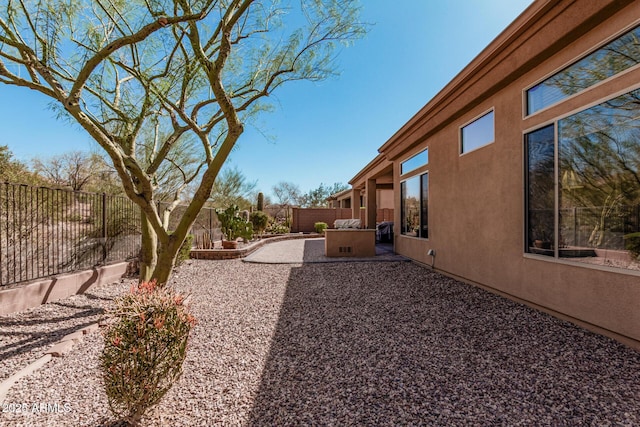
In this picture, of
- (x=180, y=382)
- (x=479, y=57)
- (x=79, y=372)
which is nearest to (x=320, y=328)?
(x=180, y=382)

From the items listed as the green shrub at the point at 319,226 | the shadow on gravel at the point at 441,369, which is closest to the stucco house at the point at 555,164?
the shadow on gravel at the point at 441,369

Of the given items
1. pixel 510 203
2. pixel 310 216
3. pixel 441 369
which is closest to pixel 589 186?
pixel 510 203

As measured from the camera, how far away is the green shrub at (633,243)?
3160mm

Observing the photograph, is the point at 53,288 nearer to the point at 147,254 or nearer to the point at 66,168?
the point at 147,254

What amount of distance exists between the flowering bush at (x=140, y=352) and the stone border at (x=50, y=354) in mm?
1291

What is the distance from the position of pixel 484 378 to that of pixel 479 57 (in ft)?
17.4

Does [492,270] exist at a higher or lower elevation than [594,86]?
lower

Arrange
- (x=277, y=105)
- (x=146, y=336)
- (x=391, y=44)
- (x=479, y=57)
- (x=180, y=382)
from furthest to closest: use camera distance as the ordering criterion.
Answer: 1. (x=391, y=44)
2. (x=277, y=105)
3. (x=479, y=57)
4. (x=180, y=382)
5. (x=146, y=336)

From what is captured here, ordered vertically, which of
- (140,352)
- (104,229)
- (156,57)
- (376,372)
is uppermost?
(156,57)

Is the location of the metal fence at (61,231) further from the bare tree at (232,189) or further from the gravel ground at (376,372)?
the bare tree at (232,189)

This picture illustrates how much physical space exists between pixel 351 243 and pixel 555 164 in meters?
6.51

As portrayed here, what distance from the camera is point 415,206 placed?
8.66 metres

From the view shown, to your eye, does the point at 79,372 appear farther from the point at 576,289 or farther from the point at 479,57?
the point at 479,57

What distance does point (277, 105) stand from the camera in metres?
6.59
